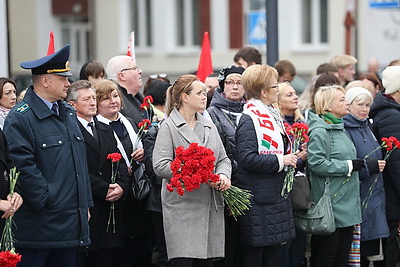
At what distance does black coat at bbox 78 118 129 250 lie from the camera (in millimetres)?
7738

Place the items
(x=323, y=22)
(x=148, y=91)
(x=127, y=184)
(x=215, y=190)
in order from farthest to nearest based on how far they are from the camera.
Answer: (x=323, y=22)
(x=148, y=91)
(x=127, y=184)
(x=215, y=190)

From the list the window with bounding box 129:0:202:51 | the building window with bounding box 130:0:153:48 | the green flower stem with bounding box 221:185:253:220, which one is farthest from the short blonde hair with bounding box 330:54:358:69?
the building window with bounding box 130:0:153:48

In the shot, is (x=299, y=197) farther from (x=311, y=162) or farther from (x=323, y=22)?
(x=323, y=22)

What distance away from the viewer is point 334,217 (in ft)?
28.0

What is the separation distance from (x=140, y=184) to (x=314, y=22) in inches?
894

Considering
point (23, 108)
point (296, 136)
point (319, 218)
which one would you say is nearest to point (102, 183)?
point (23, 108)

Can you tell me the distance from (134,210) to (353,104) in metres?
2.37

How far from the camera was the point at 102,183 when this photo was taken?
25.2ft

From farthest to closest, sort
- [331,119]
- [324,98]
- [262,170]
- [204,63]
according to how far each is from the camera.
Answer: [204,63] → [324,98] → [331,119] → [262,170]

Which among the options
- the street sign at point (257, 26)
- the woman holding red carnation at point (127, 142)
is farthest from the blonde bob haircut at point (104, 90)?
the street sign at point (257, 26)

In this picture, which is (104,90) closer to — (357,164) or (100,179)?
(100,179)

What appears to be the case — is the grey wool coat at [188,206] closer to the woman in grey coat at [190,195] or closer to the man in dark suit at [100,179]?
the woman in grey coat at [190,195]

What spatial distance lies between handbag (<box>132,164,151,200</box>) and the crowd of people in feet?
0.06

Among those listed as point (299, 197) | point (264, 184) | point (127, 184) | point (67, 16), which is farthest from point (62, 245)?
point (67, 16)
